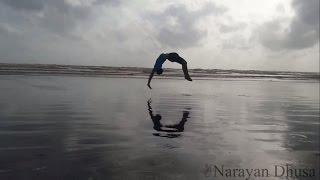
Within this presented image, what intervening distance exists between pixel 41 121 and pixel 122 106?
5.12 metres

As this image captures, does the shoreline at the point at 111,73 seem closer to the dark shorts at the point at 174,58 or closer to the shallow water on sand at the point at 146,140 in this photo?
the dark shorts at the point at 174,58

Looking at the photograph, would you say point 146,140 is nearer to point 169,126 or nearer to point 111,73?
point 169,126

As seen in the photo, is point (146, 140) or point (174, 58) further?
point (174, 58)

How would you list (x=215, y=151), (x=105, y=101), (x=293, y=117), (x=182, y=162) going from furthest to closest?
(x=105, y=101) → (x=293, y=117) → (x=215, y=151) → (x=182, y=162)

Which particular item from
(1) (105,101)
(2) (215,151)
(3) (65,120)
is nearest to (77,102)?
(1) (105,101)

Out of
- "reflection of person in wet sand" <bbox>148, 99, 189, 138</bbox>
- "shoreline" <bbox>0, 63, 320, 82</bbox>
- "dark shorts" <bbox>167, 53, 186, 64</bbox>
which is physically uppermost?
"dark shorts" <bbox>167, 53, 186, 64</bbox>

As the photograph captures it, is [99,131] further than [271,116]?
No

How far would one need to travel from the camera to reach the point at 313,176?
7.61 metres

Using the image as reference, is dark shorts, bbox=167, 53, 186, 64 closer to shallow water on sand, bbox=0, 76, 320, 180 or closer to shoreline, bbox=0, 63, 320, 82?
shallow water on sand, bbox=0, 76, 320, 180

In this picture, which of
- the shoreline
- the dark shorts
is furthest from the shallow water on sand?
the shoreline

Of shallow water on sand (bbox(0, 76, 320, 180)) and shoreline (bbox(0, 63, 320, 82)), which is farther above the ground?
shallow water on sand (bbox(0, 76, 320, 180))

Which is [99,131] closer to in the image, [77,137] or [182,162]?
[77,137]

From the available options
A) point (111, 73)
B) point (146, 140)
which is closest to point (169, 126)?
→ point (146, 140)

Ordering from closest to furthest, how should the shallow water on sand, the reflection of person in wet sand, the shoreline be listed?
the shallow water on sand, the reflection of person in wet sand, the shoreline
